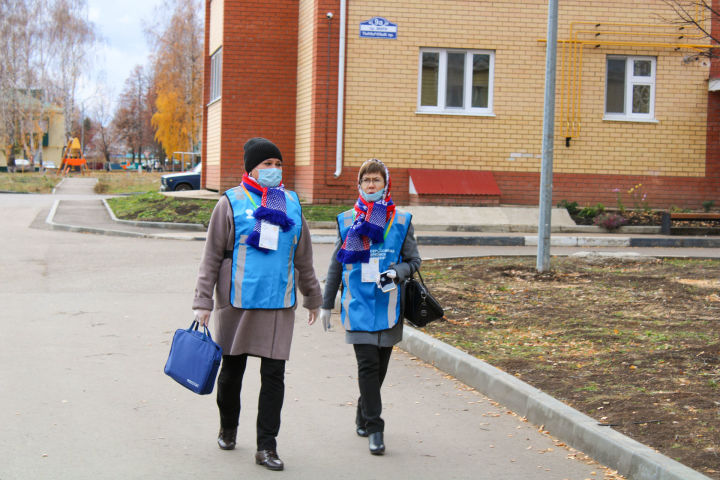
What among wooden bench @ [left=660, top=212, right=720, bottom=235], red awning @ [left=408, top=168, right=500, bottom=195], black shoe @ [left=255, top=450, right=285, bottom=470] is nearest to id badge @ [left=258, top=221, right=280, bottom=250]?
black shoe @ [left=255, top=450, right=285, bottom=470]

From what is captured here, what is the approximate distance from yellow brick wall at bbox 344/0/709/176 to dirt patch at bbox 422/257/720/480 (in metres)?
8.74

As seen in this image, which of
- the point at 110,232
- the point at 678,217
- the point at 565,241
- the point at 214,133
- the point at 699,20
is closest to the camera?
the point at 699,20

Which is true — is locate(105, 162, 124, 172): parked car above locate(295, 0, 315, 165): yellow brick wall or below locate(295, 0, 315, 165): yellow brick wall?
below

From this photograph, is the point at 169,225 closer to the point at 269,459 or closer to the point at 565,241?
the point at 565,241

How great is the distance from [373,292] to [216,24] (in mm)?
22874

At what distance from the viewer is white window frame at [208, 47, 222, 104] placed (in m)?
25.4

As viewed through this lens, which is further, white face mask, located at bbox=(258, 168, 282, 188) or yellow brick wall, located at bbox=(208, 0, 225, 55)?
yellow brick wall, located at bbox=(208, 0, 225, 55)

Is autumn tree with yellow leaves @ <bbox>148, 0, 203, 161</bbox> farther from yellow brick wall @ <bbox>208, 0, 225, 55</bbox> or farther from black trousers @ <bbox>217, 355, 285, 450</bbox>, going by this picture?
black trousers @ <bbox>217, 355, 285, 450</bbox>

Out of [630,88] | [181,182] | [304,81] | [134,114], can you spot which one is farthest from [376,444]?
[134,114]

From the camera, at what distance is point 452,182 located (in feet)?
67.8

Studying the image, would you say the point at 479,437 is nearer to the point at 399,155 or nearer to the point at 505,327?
the point at 505,327

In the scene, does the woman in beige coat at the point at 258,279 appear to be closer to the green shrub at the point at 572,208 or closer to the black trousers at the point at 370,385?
the black trousers at the point at 370,385

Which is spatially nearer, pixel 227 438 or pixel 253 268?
pixel 253 268

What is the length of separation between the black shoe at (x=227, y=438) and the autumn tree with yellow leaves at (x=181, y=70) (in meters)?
58.6
